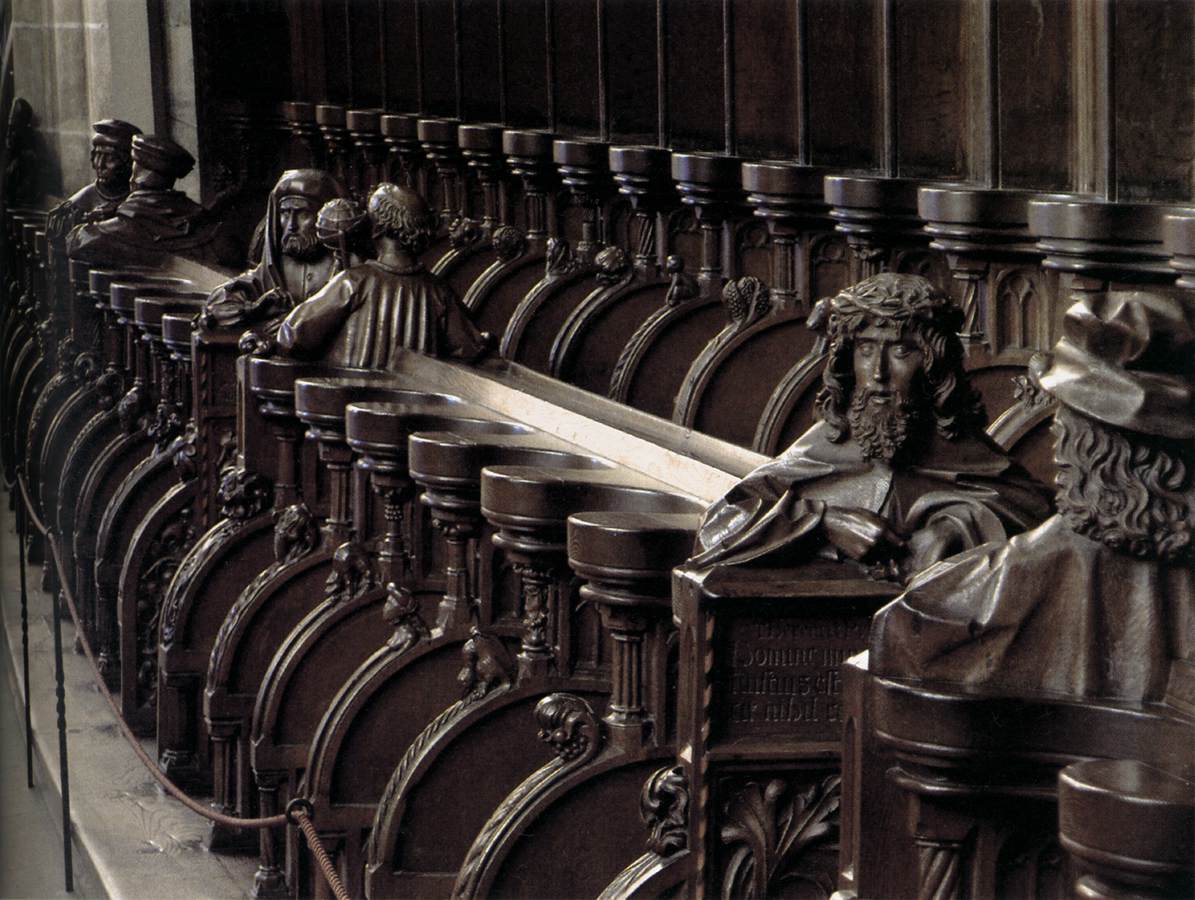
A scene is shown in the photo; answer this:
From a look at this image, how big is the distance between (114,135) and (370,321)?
5.09m

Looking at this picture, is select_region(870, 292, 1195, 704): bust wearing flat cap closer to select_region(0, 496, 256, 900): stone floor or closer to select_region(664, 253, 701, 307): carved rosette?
select_region(0, 496, 256, 900): stone floor

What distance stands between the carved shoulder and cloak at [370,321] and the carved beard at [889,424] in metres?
2.70

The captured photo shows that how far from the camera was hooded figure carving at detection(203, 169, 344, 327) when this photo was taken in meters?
6.43

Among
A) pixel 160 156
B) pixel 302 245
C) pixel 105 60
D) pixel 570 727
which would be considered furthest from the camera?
pixel 105 60

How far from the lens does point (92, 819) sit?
6180mm

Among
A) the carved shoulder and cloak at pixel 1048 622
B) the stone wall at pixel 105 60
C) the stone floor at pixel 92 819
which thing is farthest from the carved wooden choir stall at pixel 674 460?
the stone wall at pixel 105 60

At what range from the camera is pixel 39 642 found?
860cm

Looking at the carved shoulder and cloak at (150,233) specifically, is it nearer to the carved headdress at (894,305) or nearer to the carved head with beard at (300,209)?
the carved head with beard at (300,209)

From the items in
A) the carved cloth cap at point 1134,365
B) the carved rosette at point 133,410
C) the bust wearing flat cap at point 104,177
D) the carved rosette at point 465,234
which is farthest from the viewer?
the bust wearing flat cap at point 104,177

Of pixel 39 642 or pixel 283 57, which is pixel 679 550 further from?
pixel 283 57

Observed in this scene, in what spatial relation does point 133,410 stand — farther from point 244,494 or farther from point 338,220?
point 338,220

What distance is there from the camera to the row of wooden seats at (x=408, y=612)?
3465 mm

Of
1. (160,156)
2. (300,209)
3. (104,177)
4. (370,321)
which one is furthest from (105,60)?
(370,321)

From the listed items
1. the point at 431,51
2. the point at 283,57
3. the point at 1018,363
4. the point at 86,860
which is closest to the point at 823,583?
the point at 1018,363
